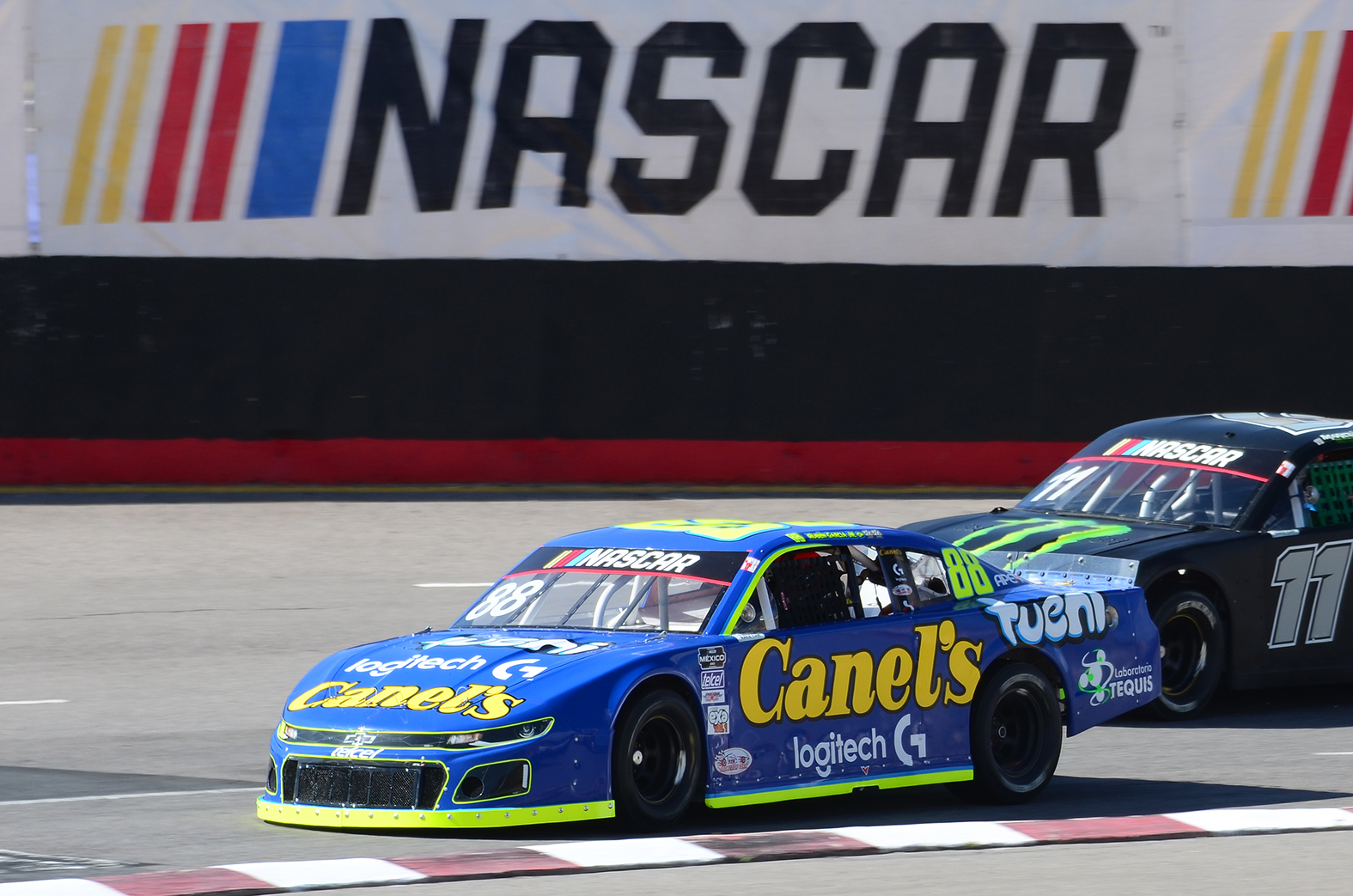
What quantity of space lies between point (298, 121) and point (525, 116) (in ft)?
7.53

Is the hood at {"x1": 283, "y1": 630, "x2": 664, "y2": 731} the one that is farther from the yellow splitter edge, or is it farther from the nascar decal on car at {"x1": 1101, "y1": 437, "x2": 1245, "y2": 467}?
the nascar decal on car at {"x1": 1101, "y1": 437, "x2": 1245, "y2": 467}

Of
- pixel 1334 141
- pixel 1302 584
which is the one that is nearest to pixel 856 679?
pixel 1302 584

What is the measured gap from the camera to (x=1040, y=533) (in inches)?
444

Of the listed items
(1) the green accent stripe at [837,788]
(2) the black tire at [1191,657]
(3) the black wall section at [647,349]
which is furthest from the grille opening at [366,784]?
(3) the black wall section at [647,349]

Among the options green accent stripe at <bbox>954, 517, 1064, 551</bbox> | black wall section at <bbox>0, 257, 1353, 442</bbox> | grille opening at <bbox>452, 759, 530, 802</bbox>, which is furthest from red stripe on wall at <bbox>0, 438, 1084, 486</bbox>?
grille opening at <bbox>452, 759, 530, 802</bbox>

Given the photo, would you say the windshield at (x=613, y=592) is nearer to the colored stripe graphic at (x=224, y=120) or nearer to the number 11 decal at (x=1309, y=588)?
the number 11 decal at (x=1309, y=588)

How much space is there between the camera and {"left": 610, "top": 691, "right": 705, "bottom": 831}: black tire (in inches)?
297

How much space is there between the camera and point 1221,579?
11.1 m

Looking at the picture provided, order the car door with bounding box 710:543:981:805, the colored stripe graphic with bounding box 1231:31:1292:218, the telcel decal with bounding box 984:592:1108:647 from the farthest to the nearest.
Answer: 1. the colored stripe graphic with bounding box 1231:31:1292:218
2. the telcel decal with bounding box 984:592:1108:647
3. the car door with bounding box 710:543:981:805

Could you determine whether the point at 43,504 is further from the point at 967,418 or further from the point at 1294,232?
the point at 1294,232

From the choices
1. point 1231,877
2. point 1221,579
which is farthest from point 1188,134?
point 1231,877

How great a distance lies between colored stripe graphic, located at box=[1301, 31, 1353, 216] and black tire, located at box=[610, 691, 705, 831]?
16.2 meters

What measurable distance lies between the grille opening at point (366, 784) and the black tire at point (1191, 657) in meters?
5.07

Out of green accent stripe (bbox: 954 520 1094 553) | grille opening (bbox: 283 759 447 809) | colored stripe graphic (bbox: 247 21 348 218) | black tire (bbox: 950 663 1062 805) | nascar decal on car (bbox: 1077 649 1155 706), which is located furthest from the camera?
colored stripe graphic (bbox: 247 21 348 218)
